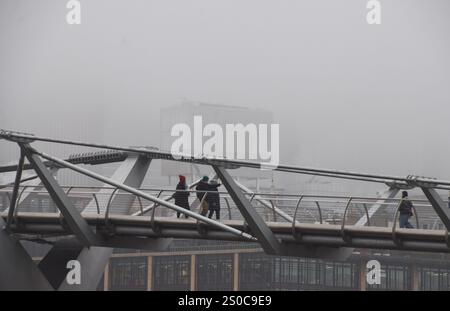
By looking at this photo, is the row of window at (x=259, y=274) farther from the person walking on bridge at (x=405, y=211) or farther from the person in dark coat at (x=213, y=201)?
the person walking on bridge at (x=405, y=211)

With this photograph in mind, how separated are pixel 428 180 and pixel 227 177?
4.64 meters

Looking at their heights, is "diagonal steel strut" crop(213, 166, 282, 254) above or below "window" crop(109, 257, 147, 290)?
above

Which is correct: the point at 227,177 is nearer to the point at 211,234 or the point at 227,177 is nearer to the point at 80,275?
the point at 211,234

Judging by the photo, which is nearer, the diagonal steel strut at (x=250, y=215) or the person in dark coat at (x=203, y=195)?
the diagonal steel strut at (x=250, y=215)

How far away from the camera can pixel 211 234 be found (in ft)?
73.4

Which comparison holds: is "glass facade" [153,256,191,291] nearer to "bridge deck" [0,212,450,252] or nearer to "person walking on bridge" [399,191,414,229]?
"bridge deck" [0,212,450,252]

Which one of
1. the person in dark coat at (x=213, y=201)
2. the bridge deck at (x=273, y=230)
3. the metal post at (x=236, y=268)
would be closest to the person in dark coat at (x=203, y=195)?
the person in dark coat at (x=213, y=201)

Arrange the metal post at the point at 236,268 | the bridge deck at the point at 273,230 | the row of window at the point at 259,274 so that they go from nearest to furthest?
the bridge deck at the point at 273,230
the row of window at the point at 259,274
the metal post at the point at 236,268

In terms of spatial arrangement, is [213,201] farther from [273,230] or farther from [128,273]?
[128,273]

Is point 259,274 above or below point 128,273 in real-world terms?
below

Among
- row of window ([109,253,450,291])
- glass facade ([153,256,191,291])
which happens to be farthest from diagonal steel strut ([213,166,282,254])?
glass facade ([153,256,191,291])

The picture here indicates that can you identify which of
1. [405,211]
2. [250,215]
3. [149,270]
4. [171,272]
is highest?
[405,211]

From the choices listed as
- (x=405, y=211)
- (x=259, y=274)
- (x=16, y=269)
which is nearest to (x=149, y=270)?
(x=259, y=274)

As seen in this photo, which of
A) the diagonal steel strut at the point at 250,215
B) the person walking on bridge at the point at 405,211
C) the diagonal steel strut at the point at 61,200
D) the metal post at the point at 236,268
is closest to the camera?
the diagonal steel strut at the point at 250,215
